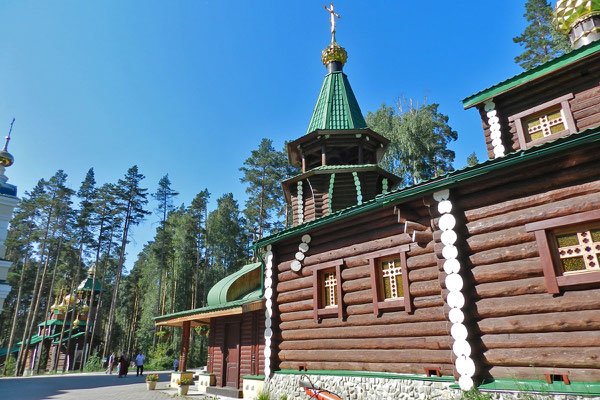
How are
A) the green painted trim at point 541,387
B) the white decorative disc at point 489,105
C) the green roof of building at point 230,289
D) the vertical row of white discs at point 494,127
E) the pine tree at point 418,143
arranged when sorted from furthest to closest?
1. the pine tree at point 418,143
2. the green roof of building at point 230,289
3. the white decorative disc at point 489,105
4. the vertical row of white discs at point 494,127
5. the green painted trim at point 541,387

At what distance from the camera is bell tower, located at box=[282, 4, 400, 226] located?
48.6 feet

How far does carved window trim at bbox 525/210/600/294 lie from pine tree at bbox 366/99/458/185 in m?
19.4

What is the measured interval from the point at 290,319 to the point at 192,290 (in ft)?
97.1

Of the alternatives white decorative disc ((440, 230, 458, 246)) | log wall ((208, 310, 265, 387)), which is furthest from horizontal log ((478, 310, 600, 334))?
log wall ((208, 310, 265, 387))

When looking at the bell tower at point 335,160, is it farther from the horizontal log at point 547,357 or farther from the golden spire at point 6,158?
the golden spire at point 6,158

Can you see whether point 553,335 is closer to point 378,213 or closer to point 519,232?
point 519,232

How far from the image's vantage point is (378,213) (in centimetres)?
836

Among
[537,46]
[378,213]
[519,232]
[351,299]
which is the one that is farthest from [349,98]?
[537,46]

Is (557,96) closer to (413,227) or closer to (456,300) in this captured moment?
(413,227)

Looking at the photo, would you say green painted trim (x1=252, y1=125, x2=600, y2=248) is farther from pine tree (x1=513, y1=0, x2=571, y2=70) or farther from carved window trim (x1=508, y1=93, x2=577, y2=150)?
pine tree (x1=513, y1=0, x2=571, y2=70)

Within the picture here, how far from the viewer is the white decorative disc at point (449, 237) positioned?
21.5 feet

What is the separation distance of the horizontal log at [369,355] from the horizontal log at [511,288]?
1.38m

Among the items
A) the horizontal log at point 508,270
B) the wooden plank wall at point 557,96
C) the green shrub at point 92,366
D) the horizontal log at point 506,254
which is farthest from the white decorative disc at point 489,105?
the green shrub at point 92,366

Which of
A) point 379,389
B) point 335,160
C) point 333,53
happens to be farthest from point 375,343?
point 333,53
